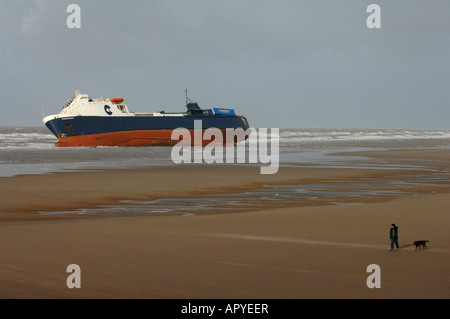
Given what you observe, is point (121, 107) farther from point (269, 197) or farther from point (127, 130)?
point (269, 197)

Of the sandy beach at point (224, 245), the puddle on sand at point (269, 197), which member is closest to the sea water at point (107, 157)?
the puddle on sand at point (269, 197)

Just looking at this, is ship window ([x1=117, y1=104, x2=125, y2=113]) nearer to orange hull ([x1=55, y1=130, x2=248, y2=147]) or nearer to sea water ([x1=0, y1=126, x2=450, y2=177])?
orange hull ([x1=55, y1=130, x2=248, y2=147])

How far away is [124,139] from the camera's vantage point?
54219 millimetres

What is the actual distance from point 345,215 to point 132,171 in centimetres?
1473

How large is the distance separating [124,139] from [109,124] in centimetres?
210

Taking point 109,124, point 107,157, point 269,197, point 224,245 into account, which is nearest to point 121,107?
point 109,124

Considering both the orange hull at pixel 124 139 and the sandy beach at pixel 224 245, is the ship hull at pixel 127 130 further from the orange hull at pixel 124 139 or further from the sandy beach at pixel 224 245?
the sandy beach at pixel 224 245

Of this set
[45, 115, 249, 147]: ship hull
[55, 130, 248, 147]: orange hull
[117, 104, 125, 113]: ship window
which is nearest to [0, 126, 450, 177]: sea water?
[55, 130, 248, 147]: orange hull

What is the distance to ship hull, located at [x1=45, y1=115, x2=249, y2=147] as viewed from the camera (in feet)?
174

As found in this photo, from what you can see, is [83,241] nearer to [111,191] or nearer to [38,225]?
[38,225]

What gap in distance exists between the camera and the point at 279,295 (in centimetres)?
680

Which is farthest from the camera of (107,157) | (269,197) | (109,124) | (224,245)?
(109,124)
